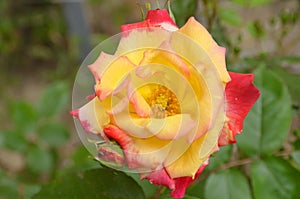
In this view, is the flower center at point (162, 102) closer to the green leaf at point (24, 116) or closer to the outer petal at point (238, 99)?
the outer petal at point (238, 99)

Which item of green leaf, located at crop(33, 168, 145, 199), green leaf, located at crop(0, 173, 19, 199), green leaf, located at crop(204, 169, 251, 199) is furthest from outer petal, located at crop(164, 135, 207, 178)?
green leaf, located at crop(0, 173, 19, 199)

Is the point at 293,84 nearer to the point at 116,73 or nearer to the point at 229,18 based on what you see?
the point at 229,18

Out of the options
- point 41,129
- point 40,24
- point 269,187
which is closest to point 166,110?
point 269,187

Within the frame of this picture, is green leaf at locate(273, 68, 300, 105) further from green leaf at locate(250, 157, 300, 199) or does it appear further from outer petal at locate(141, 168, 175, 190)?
outer petal at locate(141, 168, 175, 190)

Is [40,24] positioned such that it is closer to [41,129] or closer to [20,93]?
[20,93]

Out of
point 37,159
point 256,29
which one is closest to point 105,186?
point 256,29

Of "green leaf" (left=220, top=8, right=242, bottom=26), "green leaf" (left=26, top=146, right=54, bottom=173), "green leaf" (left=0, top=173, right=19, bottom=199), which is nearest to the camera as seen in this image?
"green leaf" (left=220, top=8, right=242, bottom=26)

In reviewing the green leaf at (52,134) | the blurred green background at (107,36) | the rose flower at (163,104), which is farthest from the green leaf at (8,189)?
the rose flower at (163,104)
